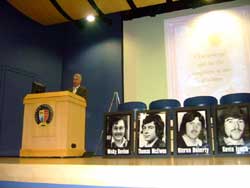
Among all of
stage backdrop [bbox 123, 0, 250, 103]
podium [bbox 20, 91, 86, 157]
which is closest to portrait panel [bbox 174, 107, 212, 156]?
podium [bbox 20, 91, 86, 157]

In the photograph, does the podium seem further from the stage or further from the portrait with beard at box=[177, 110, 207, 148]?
the portrait with beard at box=[177, 110, 207, 148]

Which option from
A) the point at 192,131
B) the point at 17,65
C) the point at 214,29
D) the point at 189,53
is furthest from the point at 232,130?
the point at 17,65

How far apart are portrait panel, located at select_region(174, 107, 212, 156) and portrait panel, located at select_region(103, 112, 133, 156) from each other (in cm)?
21

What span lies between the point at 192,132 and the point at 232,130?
15 cm

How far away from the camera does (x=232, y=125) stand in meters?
1.07

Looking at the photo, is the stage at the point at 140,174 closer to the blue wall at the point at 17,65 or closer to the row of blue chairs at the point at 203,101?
the row of blue chairs at the point at 203,101

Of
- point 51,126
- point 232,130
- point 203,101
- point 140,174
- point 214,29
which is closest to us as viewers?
point 140,174

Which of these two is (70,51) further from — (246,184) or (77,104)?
(246,184)

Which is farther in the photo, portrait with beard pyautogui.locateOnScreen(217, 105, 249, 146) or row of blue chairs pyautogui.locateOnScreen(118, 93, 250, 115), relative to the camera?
row of blue chairs pyautogui.locateOnScreen(118, 93, 250, 115)

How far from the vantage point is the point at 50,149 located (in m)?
1.61

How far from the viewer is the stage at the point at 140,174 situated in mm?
702

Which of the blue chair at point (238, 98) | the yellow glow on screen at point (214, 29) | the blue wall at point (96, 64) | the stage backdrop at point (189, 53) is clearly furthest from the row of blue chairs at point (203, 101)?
the blue wall at point (96, 64)

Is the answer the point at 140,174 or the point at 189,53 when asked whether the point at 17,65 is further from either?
the point at 140,174

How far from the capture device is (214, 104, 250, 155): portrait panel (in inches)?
41.3
